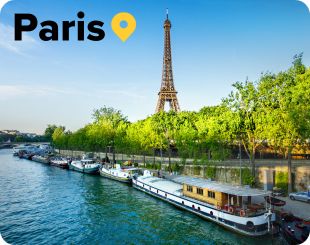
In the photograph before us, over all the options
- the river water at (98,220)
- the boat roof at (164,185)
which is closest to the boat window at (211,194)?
the river water at (98,220)

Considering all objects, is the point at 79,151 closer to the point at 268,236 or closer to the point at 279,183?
the point at 279,183

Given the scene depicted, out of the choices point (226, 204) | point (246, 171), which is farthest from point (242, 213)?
point (246, 171)

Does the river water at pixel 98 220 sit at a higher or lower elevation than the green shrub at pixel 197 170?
lower

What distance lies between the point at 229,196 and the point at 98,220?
12891mm

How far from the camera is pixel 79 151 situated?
112500 mm

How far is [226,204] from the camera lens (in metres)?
29.2

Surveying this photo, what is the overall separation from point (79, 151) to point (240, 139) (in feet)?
268

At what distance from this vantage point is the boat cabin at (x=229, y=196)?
27.3 metres

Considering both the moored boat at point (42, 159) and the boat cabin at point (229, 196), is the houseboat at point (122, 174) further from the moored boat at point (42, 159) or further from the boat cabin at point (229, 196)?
the moored boat at point (42, 159)

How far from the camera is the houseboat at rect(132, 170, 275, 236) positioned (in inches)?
1015

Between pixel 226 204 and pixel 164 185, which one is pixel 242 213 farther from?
pixel 164 185

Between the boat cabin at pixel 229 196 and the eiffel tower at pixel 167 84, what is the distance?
66725 mm

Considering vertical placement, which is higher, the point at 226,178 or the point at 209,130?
the point at 209,130

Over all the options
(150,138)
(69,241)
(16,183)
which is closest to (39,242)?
(69,241)
